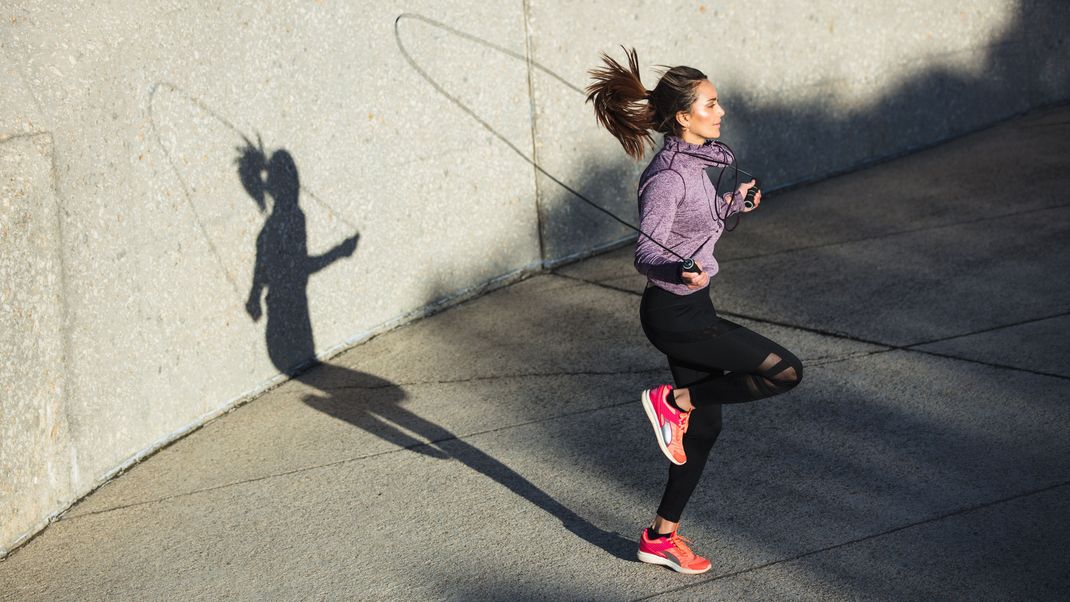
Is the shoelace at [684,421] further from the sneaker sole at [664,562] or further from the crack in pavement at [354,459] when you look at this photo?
the crack in pavement at [354,459]

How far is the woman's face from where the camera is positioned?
405 cm

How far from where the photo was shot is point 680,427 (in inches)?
163

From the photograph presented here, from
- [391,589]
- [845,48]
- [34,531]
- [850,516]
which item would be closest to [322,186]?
[34,531]

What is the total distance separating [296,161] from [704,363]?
2929mm

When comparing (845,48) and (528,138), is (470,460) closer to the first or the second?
(528,138)

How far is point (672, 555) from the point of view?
161 inches

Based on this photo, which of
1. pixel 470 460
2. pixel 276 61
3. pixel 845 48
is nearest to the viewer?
pixel 470 460

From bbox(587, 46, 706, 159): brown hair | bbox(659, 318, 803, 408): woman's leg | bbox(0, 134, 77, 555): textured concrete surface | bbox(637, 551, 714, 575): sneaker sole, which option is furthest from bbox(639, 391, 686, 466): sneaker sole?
bbox(0, 134, 77, 555): textured concrete surface

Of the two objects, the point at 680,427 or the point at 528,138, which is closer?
the point at 680,427

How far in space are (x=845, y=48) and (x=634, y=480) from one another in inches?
213

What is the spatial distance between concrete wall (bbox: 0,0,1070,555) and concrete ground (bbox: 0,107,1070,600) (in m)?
0.31

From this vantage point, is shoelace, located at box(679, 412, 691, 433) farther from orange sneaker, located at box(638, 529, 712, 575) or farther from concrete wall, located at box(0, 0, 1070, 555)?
concrete wall, located at box(0, 0, 1070, 555)

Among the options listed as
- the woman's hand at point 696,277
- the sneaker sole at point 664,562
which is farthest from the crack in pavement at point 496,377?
the woman's hand at point 696,277

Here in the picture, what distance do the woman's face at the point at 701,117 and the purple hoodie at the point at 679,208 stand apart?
0.12ft
